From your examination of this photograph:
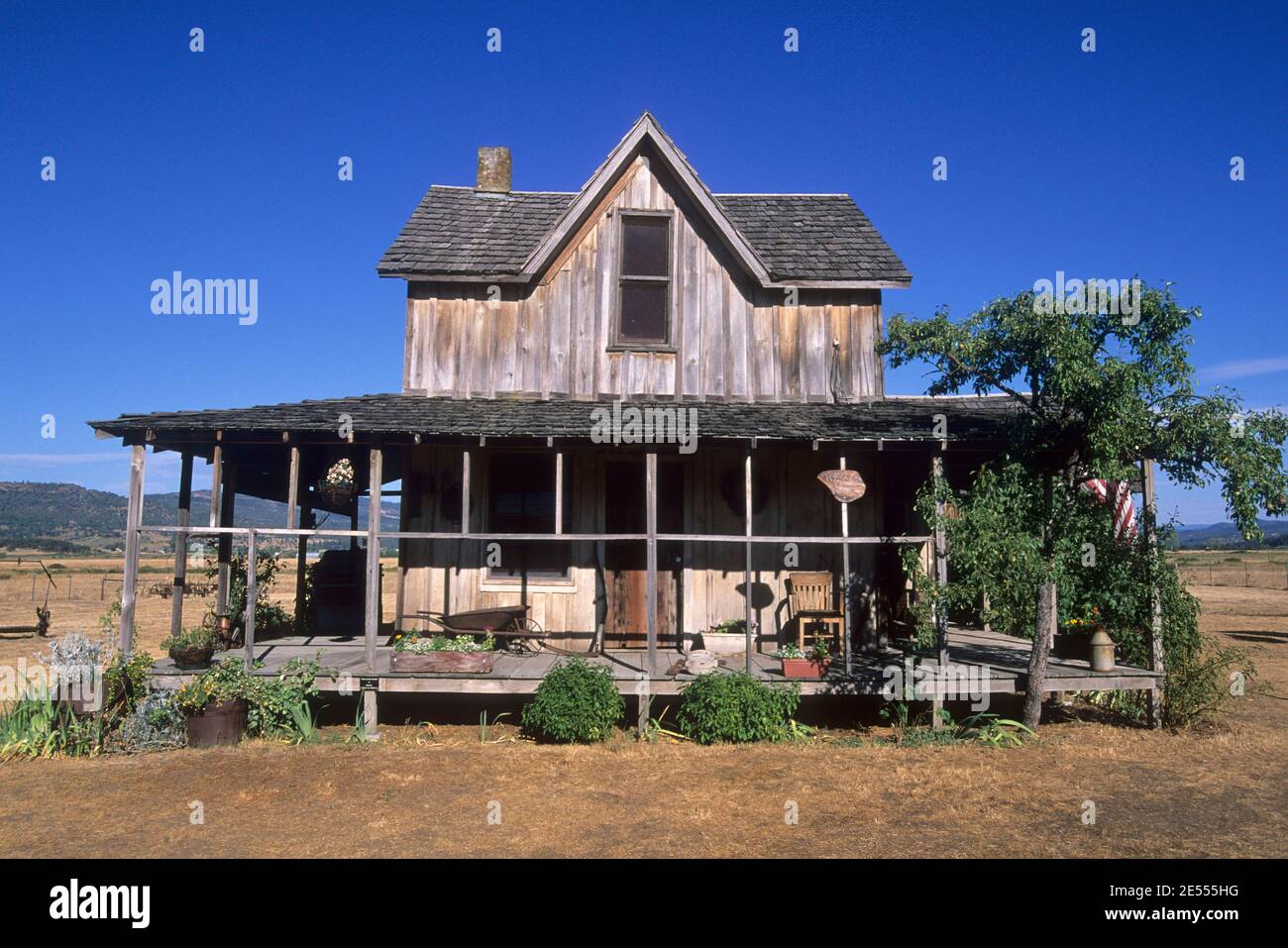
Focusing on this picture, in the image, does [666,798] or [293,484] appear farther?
[293,484]

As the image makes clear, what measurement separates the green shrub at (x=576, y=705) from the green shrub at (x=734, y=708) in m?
0.97

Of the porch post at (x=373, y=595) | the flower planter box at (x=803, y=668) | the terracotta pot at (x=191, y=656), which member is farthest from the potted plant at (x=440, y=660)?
the flower planter box at (x=803, y=668)

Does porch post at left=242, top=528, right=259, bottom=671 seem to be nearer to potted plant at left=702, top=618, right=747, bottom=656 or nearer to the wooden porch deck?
the wooden porch deck

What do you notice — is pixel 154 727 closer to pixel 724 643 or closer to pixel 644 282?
pixel 724 643

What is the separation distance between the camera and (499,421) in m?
11.5

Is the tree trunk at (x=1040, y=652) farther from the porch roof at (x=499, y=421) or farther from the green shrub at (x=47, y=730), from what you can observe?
the green shrub at (x=47, y=730)

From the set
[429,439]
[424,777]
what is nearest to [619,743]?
[424,777]

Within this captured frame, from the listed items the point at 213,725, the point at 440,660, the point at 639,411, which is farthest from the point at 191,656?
the point at 639,411

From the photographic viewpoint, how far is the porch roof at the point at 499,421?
10.8m

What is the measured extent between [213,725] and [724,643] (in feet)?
22.9

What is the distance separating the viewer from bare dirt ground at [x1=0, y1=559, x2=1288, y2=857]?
24.0 feet

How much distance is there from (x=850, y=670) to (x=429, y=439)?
20.7 ft
